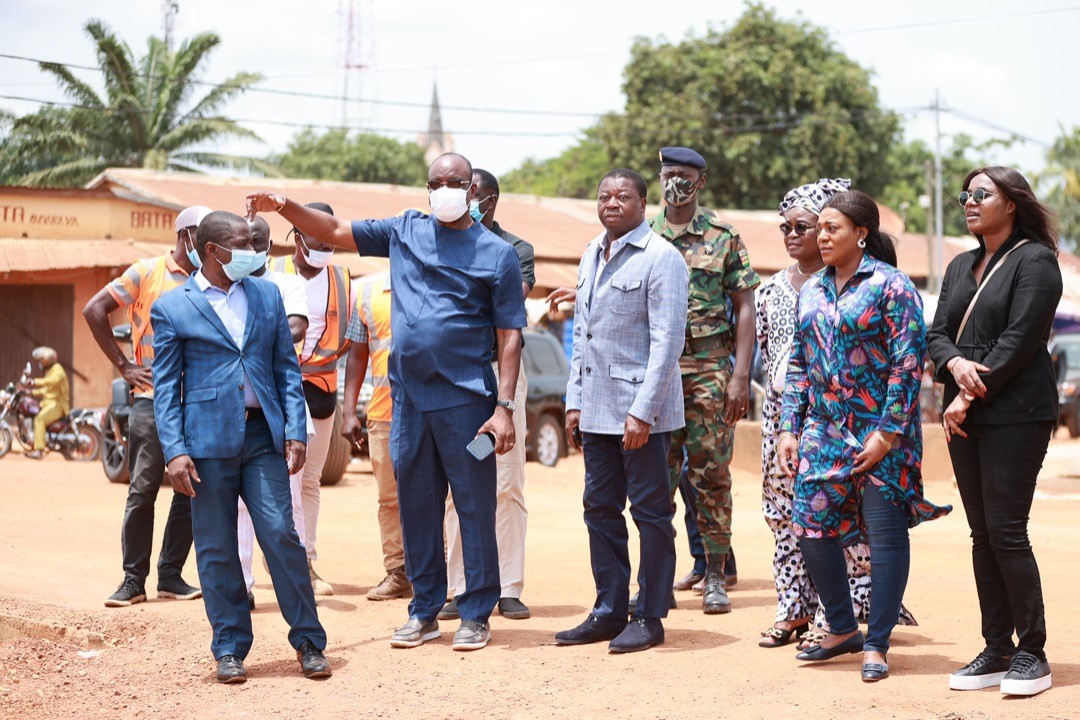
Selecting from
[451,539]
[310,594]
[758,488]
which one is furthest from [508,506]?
[758,488]

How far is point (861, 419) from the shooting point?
17.8ft

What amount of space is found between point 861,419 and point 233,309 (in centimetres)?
268

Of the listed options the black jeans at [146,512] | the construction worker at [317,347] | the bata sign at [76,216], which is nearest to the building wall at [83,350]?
the bata sign at [76,216]

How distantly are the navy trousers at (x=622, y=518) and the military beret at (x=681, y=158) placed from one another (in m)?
1.54

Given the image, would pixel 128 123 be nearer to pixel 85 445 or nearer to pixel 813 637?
pixel 85 445

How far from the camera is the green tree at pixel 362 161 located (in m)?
48.6

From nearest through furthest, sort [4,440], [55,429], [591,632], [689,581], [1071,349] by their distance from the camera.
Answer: [591,632] < [689,581] < [55,429] < [4,440] < [1071,349]

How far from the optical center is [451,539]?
23.9ft

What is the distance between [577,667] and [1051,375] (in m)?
2.28

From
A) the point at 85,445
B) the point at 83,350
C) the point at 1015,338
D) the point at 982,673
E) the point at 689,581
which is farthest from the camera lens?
the point at 83,350

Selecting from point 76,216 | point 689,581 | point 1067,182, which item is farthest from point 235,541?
point 1067,182

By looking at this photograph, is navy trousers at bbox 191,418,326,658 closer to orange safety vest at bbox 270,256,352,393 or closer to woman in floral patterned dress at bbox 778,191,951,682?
orange safety vest at bbox 270,256,352,393

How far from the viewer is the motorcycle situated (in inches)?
762

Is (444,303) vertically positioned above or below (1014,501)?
above
